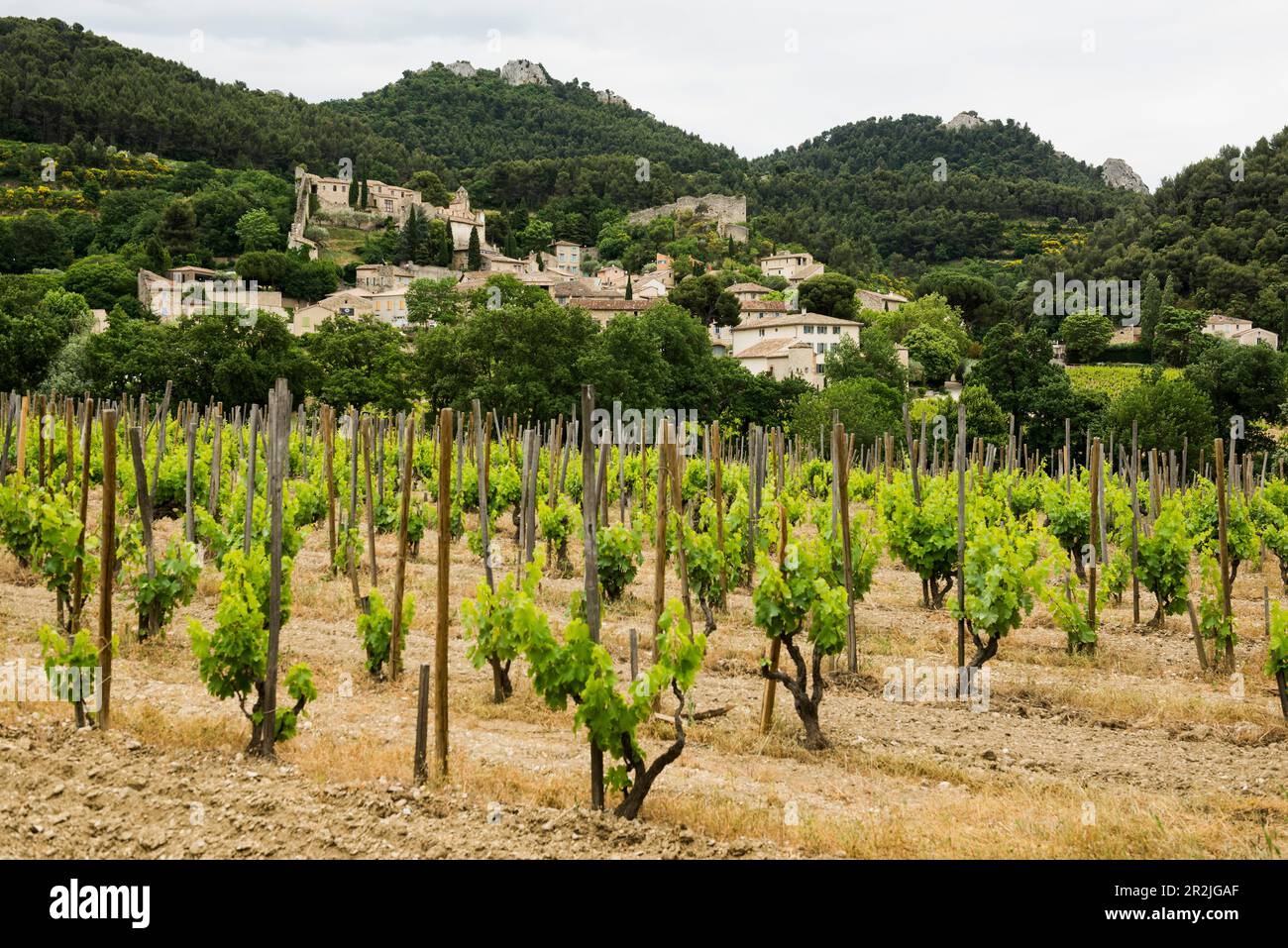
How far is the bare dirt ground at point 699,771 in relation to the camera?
5055 millimetres

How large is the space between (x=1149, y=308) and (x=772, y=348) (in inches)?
915

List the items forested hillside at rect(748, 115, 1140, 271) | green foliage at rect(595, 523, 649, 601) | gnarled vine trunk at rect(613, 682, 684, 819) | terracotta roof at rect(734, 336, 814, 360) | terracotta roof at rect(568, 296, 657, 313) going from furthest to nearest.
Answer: forested hillside at rect(748, 115, 1140, 271) < terracotta roof at rect(568, 296, 657, 313) < terracotta roof at rect(734, 336, 814, 360) < green foliage at rect(595, 523, 649, 601) < gnarled vine trunk at rect(613, 682, 684, 819)

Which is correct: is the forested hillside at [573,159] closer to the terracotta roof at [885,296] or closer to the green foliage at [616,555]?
the terracotta roof at [885,296]

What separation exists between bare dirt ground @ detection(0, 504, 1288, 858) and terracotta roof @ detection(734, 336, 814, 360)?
2078 inches

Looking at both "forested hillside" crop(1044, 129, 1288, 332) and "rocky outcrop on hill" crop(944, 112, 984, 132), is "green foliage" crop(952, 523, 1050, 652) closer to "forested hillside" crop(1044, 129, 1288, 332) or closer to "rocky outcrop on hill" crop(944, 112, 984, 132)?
"forested hillside" crop(1044, 129, 1288, 332)

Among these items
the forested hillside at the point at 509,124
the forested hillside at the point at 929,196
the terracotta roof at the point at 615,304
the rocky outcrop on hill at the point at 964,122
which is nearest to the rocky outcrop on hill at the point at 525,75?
the forested hillside at the point at 509,124

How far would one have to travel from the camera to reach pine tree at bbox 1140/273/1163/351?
199 feet

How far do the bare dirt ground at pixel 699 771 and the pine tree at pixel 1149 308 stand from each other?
56832 millimetres

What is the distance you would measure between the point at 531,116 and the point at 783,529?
168900 mm

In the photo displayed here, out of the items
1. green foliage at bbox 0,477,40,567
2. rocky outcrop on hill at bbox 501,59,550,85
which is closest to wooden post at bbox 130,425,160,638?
green foliage at bbox 0,477,40,567

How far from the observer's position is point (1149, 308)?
61969mm

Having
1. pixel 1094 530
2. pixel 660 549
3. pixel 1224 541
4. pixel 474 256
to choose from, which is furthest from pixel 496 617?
pixel 474 256

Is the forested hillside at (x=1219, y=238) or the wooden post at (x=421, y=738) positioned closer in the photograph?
the wooden post at (x=421, y=738)

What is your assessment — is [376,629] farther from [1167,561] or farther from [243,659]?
[1167,561]
